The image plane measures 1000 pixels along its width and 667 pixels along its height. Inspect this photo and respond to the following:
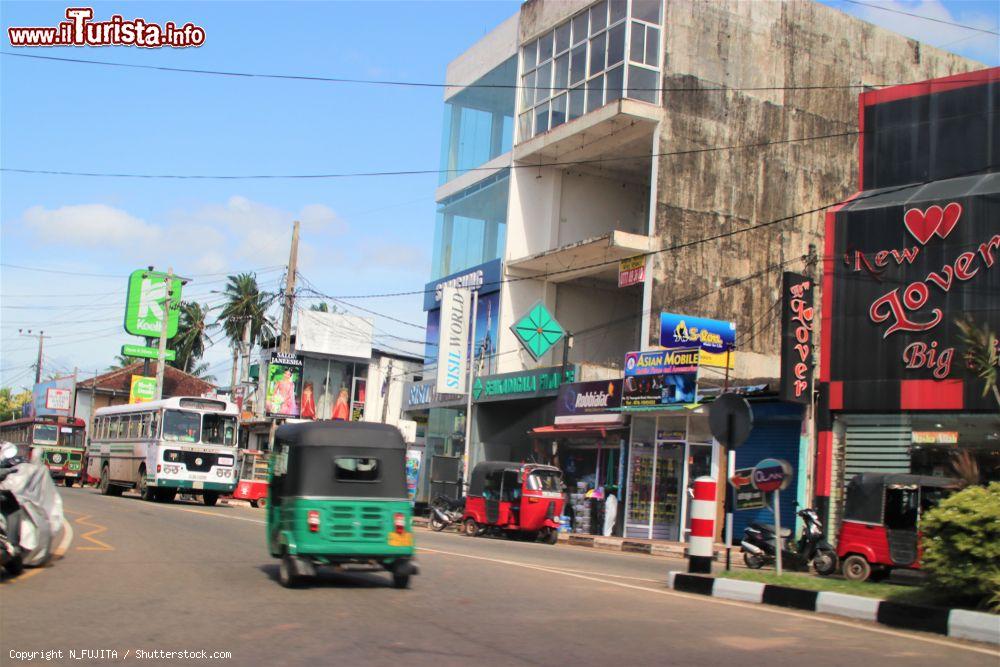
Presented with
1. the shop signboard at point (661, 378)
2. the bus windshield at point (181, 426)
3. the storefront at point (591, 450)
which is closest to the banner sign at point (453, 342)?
the storefront at point (591, 450)

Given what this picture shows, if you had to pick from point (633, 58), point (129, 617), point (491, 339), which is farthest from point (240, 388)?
point (129, 617)

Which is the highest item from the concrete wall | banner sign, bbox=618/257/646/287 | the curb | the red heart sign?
the concrete wall

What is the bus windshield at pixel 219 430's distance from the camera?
33156mm

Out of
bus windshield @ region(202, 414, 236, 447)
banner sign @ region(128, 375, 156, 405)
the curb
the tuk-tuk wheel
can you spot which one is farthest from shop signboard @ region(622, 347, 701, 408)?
banner sign @ region(128, 375, 156, 405)

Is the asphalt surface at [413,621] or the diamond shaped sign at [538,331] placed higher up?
the diamond shaped sign at [538,331]

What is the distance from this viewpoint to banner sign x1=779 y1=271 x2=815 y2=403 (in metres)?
23.8

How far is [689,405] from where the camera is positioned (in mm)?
28125

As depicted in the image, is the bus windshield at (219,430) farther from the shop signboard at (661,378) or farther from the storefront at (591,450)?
the shop signboard at (661,378)

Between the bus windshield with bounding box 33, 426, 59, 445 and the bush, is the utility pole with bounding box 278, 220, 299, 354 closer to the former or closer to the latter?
the bus windshield with bounding box 33, 426, 59, 445

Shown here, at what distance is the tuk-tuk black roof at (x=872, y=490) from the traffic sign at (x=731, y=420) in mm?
5505

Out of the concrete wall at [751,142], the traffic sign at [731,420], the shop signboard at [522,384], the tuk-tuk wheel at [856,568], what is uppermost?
the concrete wall at [751,142]

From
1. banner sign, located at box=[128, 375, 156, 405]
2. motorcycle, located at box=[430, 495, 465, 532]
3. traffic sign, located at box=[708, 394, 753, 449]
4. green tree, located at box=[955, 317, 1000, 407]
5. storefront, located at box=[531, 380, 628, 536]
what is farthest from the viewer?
banner sign, located at box=[128, 375, 156, 405]

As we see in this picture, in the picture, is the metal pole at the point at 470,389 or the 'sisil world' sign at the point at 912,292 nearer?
the 'sisil world' sign at the point at 912,292

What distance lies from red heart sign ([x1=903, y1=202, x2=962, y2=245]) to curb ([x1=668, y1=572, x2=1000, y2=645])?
41.1ft
